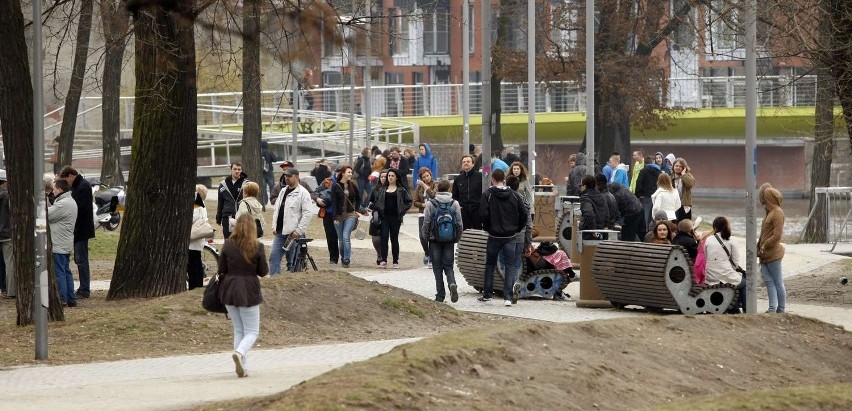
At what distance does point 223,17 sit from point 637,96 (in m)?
39.3

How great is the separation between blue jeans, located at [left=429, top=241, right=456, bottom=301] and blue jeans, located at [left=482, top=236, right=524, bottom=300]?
1.48ft

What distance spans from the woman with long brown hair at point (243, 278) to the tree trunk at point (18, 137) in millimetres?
3493

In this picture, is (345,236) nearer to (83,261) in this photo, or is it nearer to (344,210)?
(344,210)

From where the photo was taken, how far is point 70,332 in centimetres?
1491

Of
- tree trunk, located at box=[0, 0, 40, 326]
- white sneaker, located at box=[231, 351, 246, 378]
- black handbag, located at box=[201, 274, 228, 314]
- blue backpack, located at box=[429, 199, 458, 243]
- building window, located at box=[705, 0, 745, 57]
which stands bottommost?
white sneaker, located at box=[231, 351, 246, 378]

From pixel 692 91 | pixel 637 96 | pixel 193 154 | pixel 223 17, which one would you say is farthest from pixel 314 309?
pixel 692 91

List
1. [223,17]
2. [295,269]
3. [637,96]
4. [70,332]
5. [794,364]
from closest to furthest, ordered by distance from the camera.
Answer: [223,17] → [794,364] → [70,332] → [295,269] → [637,96]

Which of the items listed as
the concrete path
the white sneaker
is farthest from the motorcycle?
the white sneaker

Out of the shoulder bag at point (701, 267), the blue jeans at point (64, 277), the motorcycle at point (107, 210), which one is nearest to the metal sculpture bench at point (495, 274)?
the shoulder bag at point (701, 267)

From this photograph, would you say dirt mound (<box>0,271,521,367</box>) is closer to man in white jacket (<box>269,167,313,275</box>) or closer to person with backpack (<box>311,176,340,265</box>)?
man in white jacket (<box>269,167,313,275</box>)

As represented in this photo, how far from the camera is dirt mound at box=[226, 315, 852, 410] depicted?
9.27 meters

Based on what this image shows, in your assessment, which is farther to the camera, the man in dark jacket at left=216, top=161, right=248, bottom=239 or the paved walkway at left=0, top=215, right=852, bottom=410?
the man in dark jacket at left=216, top=161, right=248, bottom=239

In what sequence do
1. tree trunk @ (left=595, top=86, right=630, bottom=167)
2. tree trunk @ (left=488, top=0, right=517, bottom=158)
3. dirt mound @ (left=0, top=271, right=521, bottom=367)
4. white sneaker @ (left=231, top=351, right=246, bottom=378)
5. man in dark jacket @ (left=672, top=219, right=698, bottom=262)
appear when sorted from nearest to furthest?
white sneaker @ (left=231, top=351, right=246, bottom=378)
dirt mound @ (left=0, top=271, right=521, bottom=367)
man in dark jacket @ (left=672, top=219, right=698, bottom=262)
tree trunk @ (left=488, top=0, right=517, bottom=158)
tree trunk @ (left=595, top=86, right=630, bottom=167)

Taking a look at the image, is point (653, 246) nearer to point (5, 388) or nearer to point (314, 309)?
point (314, 309)
